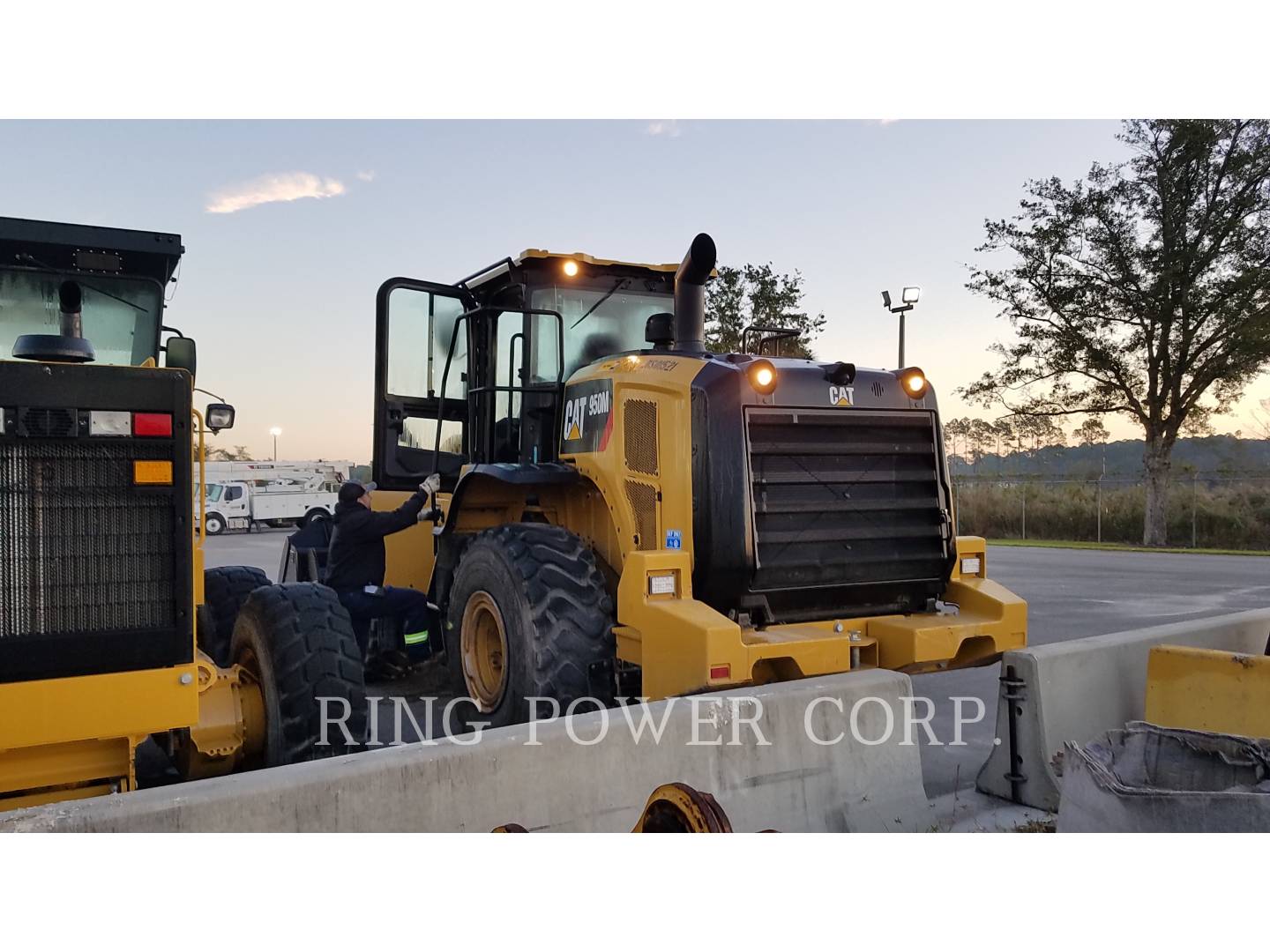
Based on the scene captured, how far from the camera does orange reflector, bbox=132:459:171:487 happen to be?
147 inches

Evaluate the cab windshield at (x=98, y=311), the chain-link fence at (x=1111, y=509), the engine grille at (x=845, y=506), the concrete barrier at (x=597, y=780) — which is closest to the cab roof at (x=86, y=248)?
the cab windshield at (x=98, y=311)

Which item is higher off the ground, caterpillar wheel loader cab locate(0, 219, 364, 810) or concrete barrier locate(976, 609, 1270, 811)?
caterpillar wheel loader cab locate(0, 219, 364, 810)

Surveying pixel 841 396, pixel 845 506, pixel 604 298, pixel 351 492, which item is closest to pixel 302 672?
pixel 351 492

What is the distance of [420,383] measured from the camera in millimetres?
7039

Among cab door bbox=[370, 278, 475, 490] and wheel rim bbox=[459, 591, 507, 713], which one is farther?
cab door bbox=[370, 278, 475, 490]

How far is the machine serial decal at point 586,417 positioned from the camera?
5.64 m

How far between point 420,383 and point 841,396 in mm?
3213

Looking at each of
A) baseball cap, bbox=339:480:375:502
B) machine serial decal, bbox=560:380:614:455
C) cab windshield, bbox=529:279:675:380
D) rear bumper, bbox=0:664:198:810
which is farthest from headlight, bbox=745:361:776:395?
baseball cap, bbox=339:480:375:502

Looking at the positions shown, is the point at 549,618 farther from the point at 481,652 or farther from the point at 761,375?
the point at 761,375

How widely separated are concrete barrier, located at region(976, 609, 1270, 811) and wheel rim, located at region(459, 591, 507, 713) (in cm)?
285

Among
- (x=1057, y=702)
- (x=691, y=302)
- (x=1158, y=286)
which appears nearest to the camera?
(x=1057, y=702)

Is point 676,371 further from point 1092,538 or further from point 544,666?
point 1092,538

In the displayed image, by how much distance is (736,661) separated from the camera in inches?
180

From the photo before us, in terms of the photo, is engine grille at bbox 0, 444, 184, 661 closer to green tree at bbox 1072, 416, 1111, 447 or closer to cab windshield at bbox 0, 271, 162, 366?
cab windshield at bbox 0, 271, 162, 366
